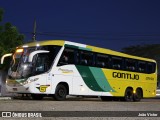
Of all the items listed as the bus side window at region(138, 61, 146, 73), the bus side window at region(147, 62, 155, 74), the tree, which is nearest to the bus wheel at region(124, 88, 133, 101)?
the bus side window at region(138, 61, 146, 73)

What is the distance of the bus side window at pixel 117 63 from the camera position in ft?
92.2

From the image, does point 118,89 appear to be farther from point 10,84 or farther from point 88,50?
point 10,84

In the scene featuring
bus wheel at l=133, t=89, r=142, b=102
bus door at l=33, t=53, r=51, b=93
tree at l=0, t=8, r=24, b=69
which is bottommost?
bus wheel at l=133, t=89, r=142, b=102

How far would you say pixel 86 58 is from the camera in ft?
83.5

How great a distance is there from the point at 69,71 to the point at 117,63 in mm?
5500

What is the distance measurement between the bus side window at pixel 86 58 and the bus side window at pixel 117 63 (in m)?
2.71

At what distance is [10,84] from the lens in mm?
23391

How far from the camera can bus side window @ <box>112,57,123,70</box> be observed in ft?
92.2

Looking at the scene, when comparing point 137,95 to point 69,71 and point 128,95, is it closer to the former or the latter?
point 128,95

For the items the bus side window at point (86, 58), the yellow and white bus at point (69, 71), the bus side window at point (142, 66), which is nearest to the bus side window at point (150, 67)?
the bus side window at point (142, 66)

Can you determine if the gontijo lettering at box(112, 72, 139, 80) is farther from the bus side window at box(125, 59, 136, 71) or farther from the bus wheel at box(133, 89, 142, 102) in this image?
the bus wheel at box(133, 89, 142, 102)

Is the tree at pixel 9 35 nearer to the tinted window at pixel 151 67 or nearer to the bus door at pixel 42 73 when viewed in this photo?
the tinted window at pixel 151 67

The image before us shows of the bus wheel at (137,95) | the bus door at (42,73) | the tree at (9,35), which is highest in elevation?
the tree at (9,35)

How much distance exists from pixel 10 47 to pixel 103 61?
14.8 meters
